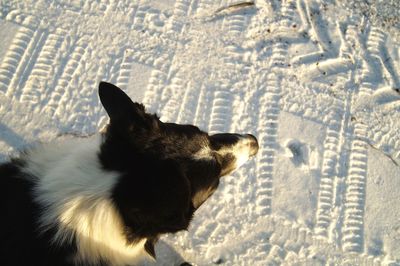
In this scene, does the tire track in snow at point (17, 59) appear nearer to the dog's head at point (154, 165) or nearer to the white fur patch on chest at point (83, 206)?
the dog's head at point (154, 165)

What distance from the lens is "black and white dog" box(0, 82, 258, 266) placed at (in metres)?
2.23

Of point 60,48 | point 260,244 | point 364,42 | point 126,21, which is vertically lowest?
point 260,244

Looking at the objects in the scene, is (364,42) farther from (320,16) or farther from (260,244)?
(260,244)

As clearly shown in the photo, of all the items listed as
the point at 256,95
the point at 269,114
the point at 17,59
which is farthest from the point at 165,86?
the point at 17,59

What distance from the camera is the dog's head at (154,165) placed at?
224 centimetres

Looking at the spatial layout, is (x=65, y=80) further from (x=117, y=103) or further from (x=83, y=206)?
(x=83, y=206)

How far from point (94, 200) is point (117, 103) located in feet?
2.52

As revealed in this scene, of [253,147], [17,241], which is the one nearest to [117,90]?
[17,241]

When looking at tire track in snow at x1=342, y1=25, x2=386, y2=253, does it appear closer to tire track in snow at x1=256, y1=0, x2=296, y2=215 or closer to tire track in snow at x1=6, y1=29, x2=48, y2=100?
tire track in snow at x1=256, y1=0, x2=296, y2=215

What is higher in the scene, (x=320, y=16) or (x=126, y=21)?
(x=320, y=16)

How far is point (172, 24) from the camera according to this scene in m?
4.54

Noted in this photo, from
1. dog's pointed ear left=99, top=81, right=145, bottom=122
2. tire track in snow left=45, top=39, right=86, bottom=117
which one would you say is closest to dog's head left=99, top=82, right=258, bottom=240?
dog's pointed ear left=99, top=81, right=145, bottom=122

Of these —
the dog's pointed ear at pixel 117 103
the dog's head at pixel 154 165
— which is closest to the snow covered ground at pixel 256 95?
the dog's head at pixel 154 165

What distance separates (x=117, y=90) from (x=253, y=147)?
1.56m
